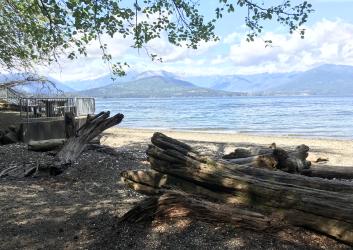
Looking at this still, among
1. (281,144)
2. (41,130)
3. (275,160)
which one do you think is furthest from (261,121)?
(275,160)

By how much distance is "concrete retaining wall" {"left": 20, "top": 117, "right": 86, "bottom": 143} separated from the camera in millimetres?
17508

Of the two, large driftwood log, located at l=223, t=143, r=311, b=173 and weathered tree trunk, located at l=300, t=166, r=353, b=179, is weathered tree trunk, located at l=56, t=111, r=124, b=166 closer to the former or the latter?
large driftwood log, located at l=223, t=143, r=311, b=173

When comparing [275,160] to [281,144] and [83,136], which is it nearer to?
[83,136]

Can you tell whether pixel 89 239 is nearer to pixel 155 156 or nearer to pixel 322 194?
pixel 155 156

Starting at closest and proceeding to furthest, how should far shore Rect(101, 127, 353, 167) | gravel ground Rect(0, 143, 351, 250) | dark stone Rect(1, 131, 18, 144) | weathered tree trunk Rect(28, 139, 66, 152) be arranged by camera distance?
gravel ground Rect(0, 143, 351, 250) → weathered tree trunk Rect(28, 139, 66, 152) → dark stone Rect(1, 131, 18, 144) → far shore Rect(101, 127, 353, 167)

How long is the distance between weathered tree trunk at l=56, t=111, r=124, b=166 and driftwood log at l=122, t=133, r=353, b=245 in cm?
469

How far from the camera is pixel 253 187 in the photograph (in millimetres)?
5691

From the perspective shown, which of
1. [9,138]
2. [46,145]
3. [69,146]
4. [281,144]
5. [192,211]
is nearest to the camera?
[192,211]

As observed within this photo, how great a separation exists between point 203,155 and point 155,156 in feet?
2.58

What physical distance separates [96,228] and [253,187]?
2.07 meters

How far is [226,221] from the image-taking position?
5.36m

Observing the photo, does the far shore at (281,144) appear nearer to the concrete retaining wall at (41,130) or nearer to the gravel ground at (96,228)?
the concrete retaining wall at (41,130)

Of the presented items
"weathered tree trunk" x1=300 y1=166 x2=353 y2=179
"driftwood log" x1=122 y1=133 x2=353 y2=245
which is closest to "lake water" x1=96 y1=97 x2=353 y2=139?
"weathered tree trunk" x1=300 y1=166 x2=353 y2=179

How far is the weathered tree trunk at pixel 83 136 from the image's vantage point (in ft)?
37.6
